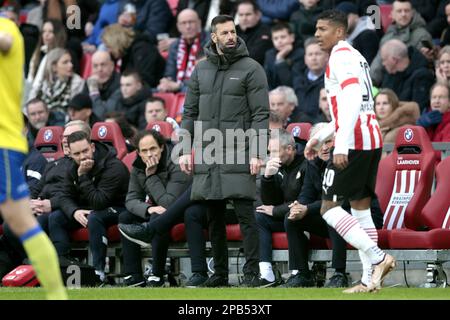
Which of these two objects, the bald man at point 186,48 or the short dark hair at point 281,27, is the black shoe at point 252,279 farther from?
the bald man at point 186,48

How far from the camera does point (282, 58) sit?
16.6m

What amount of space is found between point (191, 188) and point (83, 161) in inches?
64.7

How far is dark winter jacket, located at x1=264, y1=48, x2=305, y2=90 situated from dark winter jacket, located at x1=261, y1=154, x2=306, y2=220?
3.68m

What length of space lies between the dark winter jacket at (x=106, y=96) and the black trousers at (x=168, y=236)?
442 centimetres

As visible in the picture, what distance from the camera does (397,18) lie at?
16.1 m

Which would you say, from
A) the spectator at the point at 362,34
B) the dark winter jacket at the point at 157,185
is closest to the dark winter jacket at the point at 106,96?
the spectator at the point at 362,34

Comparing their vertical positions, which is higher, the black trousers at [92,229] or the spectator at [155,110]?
the spectator at [155,110]

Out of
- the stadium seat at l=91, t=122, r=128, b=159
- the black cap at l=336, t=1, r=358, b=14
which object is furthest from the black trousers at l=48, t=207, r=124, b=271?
the black cap at l=336, t=1, r=358, b=14

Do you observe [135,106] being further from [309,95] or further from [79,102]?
[309,95]

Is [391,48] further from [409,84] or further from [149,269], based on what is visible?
[149,269]

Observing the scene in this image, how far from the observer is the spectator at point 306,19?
677 inches

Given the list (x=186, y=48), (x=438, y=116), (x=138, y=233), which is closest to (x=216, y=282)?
(x=138, y=233)

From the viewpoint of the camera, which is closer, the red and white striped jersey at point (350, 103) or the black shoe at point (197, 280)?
the red and white striped jersey at point (350, 103)
